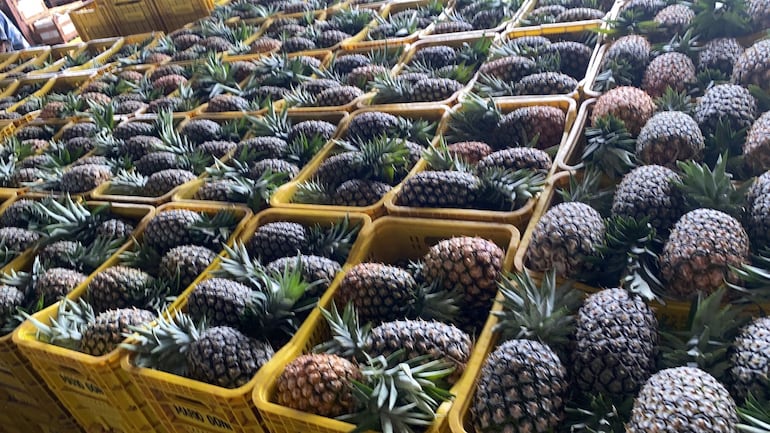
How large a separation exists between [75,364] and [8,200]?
1.58 meters

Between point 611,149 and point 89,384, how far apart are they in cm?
191

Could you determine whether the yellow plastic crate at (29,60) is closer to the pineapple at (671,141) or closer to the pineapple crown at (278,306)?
the pineapple crown at (278,306)

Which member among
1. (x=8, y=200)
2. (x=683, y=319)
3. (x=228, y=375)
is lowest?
(x=683, y=319)

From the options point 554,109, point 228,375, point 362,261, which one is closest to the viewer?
point 228,375

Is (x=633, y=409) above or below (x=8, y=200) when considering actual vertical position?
below

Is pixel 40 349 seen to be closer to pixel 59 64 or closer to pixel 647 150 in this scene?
pixel 647 150

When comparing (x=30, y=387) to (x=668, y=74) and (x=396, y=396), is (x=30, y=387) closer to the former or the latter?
(x=396, y=396)

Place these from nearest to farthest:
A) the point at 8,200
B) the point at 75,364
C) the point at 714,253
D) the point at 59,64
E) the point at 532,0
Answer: the point at 714,253 → the point at 75,364 → the point at 8,200 → the point at 532,0 → the point at 59,64

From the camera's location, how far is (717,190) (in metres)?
1.59

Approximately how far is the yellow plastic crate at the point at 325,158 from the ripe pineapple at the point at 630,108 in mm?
682

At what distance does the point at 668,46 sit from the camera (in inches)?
97.6

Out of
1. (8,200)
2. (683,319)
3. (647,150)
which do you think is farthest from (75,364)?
(647,150)

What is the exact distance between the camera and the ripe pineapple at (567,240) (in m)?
1.57

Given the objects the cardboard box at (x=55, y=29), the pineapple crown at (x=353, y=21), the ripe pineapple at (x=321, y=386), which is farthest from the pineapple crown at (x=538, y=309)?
the cardboard box at (x=55, y=29)
